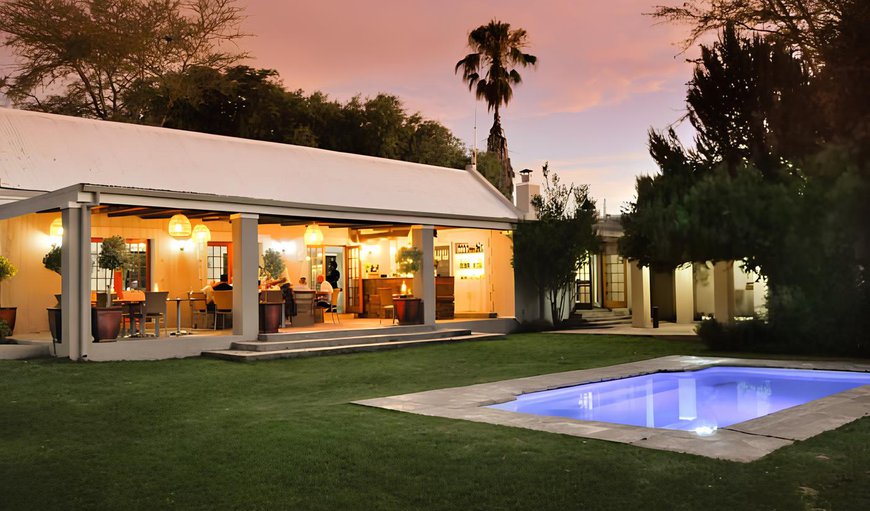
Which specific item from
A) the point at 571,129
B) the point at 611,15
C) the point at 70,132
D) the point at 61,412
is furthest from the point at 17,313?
the point at 571,129

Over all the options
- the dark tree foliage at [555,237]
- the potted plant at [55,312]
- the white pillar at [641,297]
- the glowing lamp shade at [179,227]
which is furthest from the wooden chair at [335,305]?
the white pillar at [641,297]

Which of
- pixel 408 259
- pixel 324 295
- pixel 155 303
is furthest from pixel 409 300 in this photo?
pixel 155 303

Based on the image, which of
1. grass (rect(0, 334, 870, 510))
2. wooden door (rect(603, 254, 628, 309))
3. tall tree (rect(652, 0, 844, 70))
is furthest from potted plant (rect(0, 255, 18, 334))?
wooden door (rect(603, 254, 628, 309))

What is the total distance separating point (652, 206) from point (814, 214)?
334 centimetres

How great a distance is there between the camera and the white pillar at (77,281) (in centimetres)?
1186

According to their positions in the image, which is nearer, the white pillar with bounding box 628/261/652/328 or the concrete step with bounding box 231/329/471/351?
the concrete step with bounding box 231/329/471/351

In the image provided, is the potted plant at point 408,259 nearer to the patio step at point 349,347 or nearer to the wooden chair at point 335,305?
the patio step at point 349,347

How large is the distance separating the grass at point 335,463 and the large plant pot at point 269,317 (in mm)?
4867

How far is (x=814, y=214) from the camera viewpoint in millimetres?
13180

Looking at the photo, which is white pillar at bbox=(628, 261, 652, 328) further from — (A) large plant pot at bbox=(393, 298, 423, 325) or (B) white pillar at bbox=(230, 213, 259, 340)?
(B) white pillar at bbox=(230, 213, 259, 340)

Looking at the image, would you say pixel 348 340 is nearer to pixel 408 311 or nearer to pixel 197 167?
pixel 408 311

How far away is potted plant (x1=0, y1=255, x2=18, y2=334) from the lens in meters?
13.3

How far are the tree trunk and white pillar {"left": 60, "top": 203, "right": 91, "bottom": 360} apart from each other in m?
23.2

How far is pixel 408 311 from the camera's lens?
1673cm
